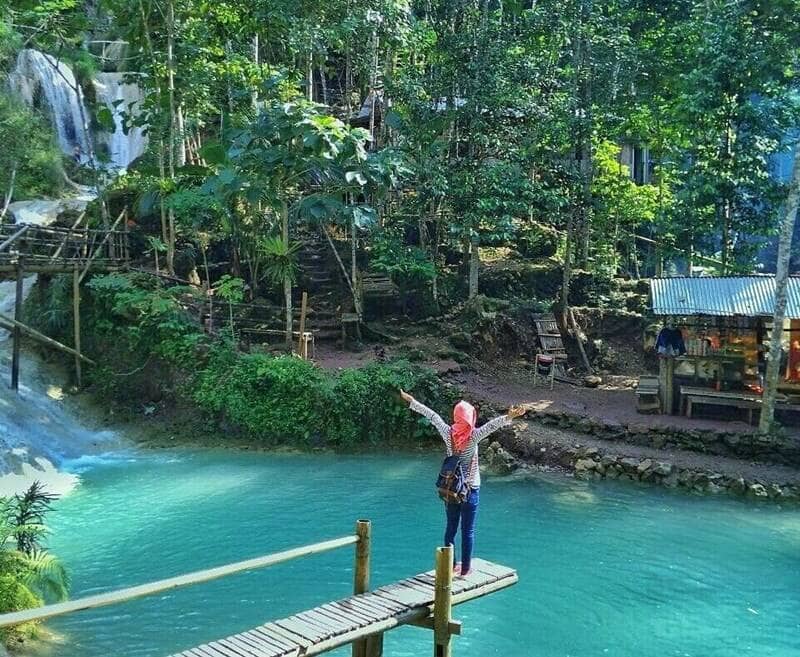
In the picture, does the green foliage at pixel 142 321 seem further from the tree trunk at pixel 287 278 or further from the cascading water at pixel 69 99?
the cascading water at pixel 69 99

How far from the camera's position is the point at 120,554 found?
1032 centimetres

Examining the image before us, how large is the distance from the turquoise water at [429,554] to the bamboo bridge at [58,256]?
3.55 meters

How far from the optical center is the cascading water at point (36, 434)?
1345 cm

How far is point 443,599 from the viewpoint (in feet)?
20.6

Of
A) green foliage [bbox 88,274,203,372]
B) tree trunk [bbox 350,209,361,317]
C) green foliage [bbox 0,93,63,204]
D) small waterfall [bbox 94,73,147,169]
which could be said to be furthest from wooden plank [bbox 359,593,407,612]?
small waterfall [bbox 94,73,147,169]

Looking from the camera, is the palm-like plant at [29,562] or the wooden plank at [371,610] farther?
the palm-like plant at [29,562]

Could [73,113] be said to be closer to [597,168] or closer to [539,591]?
[597,168]

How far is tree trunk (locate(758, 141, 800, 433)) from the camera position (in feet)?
44.7

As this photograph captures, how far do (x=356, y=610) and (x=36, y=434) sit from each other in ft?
35.5

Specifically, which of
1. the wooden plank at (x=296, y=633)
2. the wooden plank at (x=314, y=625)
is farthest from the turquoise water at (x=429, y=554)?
the wooden plank at (x=296, y=633)

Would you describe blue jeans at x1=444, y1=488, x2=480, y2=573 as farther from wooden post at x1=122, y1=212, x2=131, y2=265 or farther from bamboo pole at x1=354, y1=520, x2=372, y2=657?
wooden post at x1=122, y1=212, x2=131, y2=265

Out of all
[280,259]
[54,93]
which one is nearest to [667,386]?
[280,259]

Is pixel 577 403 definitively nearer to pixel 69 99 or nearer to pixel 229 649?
pixel 229 649

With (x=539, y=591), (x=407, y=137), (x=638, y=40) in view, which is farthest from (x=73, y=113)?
(x=539, y=591)
